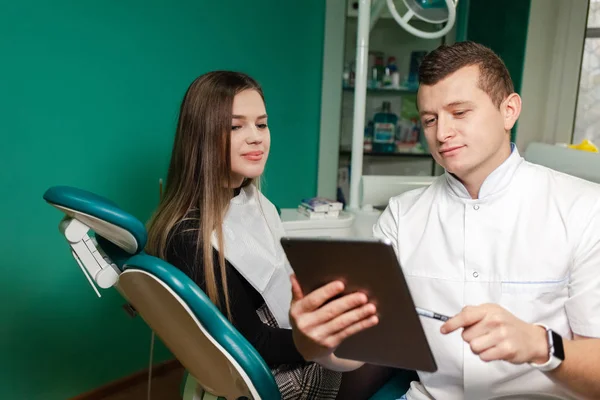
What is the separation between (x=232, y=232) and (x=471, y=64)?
2.35ft

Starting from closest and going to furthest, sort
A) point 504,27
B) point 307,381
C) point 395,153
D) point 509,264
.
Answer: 1. point 509,264
2. point 307,381
3. point 504,27
4. point 395,153

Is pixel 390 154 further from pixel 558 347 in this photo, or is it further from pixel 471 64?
pixel 558 347

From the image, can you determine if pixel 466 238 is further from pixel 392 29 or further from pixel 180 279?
pixel 392 29

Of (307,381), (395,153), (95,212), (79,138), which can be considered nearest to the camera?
(95,212)

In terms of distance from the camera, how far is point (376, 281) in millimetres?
788

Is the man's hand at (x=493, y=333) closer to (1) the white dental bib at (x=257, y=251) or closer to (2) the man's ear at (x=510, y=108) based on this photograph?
(2) the man's ear at (x=510, y=108)

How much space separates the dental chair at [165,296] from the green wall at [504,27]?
2369 mm

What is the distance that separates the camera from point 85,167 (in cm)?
207

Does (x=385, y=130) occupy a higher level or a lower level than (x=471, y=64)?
lower

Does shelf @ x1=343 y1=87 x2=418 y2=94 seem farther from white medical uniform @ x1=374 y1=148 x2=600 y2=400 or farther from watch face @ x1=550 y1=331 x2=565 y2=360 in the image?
watch face @ x1=550 y1=331 x2=565 y2=360

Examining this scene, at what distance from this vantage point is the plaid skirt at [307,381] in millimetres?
1306

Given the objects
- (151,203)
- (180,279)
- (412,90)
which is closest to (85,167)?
(151,203)

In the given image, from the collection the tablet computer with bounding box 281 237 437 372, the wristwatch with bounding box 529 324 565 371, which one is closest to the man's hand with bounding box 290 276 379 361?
the tablet computer with bounding box 281 237 437 372

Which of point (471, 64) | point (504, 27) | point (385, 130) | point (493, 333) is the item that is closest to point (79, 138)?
point (471, 64)
